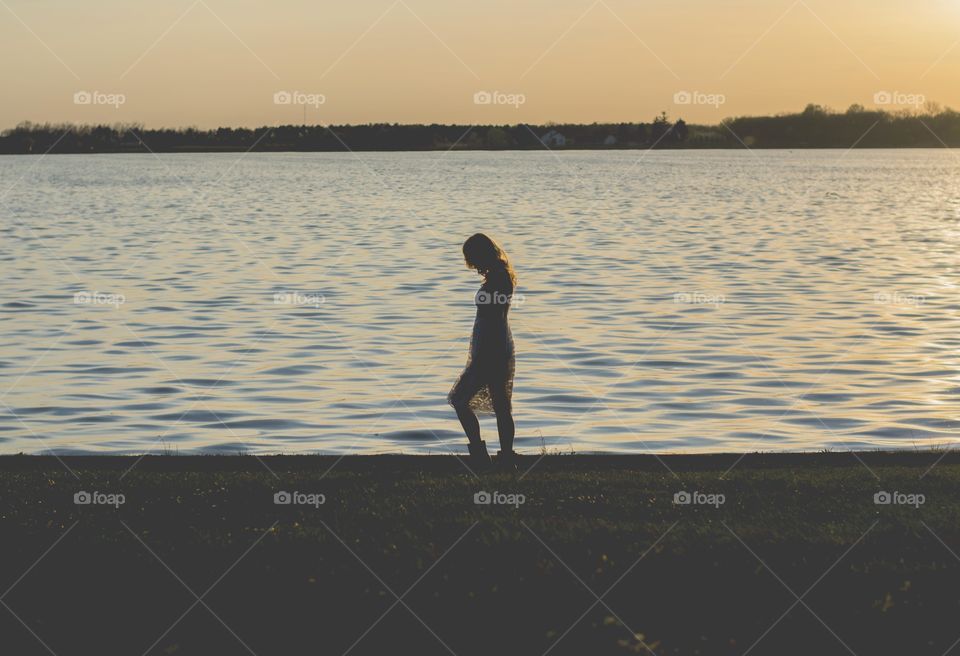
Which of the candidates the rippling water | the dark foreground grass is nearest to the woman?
the dark foreground grass

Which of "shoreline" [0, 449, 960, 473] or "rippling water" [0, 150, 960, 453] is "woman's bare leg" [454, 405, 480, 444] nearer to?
"shoreline" [0, 449, 960, 473]

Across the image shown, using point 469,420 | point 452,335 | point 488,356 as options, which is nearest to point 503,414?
point 469,420

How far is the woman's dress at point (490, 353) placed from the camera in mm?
11969

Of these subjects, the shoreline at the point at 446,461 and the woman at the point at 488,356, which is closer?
the woman at the point at 488,356

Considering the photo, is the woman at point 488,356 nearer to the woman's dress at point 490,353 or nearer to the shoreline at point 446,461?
the woman's dress at point 490,353

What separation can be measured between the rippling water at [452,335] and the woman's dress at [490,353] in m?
3.71

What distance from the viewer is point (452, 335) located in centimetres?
2648

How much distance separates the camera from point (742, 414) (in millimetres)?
18109

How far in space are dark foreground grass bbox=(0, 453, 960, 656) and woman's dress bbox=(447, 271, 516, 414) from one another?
2.51 feet

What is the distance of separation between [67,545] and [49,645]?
1539mm

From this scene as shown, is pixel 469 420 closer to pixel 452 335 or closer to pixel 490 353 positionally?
pixel 490 353

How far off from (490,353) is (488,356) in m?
0.03

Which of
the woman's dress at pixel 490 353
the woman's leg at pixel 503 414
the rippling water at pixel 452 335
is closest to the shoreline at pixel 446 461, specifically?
the woman's leg at pixel 503 414

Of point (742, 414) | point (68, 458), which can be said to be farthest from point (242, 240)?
point (68, 458)
